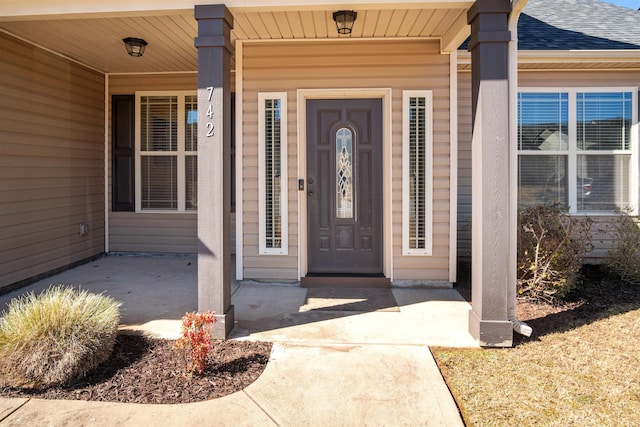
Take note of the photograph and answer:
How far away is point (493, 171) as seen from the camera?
3.09 meters

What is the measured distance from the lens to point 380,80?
4.70m

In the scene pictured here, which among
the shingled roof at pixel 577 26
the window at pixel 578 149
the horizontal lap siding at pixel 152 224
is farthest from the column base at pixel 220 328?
the shingled roof at pixel 577 26

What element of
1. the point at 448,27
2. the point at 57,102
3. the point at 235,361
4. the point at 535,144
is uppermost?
the point at 448,27

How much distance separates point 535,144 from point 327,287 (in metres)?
3.26

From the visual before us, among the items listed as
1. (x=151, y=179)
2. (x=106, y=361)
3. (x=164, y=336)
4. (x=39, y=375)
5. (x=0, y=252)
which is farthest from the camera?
(x=151, y=179)

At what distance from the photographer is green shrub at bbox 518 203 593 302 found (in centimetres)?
392

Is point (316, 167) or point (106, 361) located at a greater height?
point (316, 167)

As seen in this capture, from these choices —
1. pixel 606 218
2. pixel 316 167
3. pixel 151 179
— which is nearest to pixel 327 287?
pixel 316 167

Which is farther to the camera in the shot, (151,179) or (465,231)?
(151,179)

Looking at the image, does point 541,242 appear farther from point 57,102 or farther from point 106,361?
point 57,102

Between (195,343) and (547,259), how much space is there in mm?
3233

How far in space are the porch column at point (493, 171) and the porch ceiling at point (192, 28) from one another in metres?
0.58

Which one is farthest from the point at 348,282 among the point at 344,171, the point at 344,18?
the point at 344,18

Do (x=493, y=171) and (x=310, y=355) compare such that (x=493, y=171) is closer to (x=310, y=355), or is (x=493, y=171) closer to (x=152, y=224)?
(x=310, y=355)
